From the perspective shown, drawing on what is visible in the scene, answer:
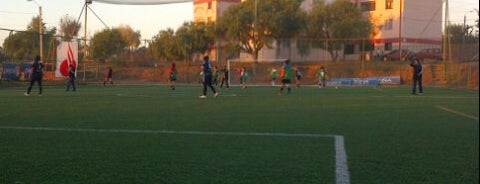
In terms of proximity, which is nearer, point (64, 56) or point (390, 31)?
point (64, 56)

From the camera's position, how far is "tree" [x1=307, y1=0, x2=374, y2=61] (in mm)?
64250

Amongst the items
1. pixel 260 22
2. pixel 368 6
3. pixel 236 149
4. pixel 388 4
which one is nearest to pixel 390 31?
pixel 368 6

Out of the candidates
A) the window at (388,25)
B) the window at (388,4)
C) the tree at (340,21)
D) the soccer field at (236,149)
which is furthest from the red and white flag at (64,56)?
the window at (388,25)

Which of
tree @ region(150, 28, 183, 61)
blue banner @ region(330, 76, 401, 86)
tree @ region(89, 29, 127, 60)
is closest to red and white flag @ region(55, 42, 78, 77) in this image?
tree @ region(89, 29, 127, 60)

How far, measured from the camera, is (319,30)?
2670 inches

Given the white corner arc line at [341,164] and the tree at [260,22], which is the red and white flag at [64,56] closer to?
the white corner arc line at [341,164]

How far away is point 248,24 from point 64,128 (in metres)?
58.8

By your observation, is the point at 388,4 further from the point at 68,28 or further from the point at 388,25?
the point at 68,28

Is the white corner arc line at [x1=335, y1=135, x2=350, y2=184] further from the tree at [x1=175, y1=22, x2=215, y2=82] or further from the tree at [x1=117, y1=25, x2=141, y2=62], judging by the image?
the tree at [x1=175, y1=22, x2=215, y2=82]

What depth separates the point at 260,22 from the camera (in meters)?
68.1

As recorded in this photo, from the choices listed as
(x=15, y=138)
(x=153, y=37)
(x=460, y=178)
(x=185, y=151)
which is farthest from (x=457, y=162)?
(x=153, y=37)

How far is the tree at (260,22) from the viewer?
67.1 meters

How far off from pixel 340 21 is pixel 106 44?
25.8 meters

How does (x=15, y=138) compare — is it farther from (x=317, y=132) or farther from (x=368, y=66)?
(x=368, y=66)
